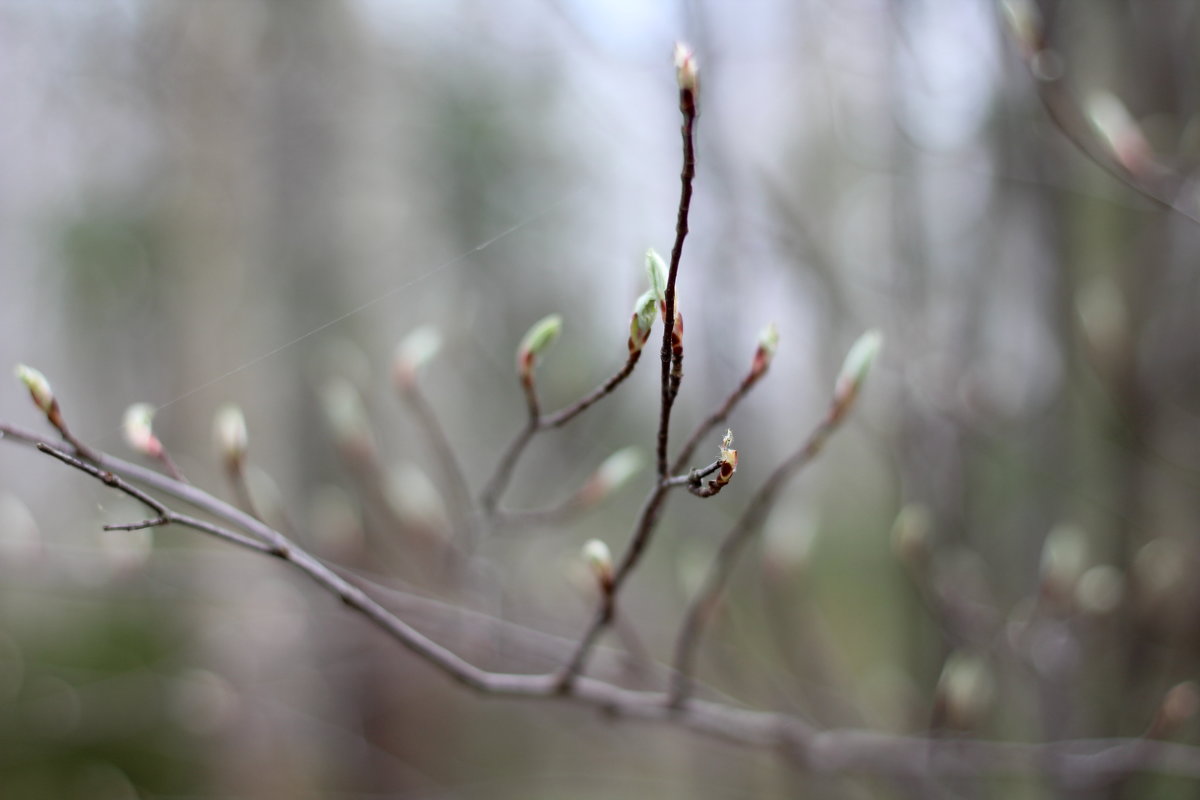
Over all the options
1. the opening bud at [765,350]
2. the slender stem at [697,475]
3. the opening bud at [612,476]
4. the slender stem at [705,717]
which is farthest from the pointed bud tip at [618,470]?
the slender stem at [697,475]

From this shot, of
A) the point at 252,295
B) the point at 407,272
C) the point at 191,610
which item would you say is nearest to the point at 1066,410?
the point at 191,610

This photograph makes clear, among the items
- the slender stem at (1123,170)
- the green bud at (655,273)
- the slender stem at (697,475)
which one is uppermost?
the slender stem at (1123,170)

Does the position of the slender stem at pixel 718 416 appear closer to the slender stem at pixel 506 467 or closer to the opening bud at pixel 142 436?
the slender stem at pixel 506 467

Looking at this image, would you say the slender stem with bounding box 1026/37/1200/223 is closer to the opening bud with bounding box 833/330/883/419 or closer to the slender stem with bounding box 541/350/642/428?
the opening bud with bounding box 833/330/883/419

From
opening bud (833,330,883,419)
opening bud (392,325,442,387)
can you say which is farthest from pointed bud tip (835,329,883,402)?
opening bud (392,325,442,387)

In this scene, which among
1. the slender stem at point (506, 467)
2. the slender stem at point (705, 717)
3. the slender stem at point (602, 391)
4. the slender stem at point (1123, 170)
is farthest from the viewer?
the slender stem at point (1123, 170)

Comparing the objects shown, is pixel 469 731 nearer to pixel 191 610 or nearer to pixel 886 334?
pixel 191 610

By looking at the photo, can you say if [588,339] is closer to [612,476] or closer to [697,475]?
[612,476]
